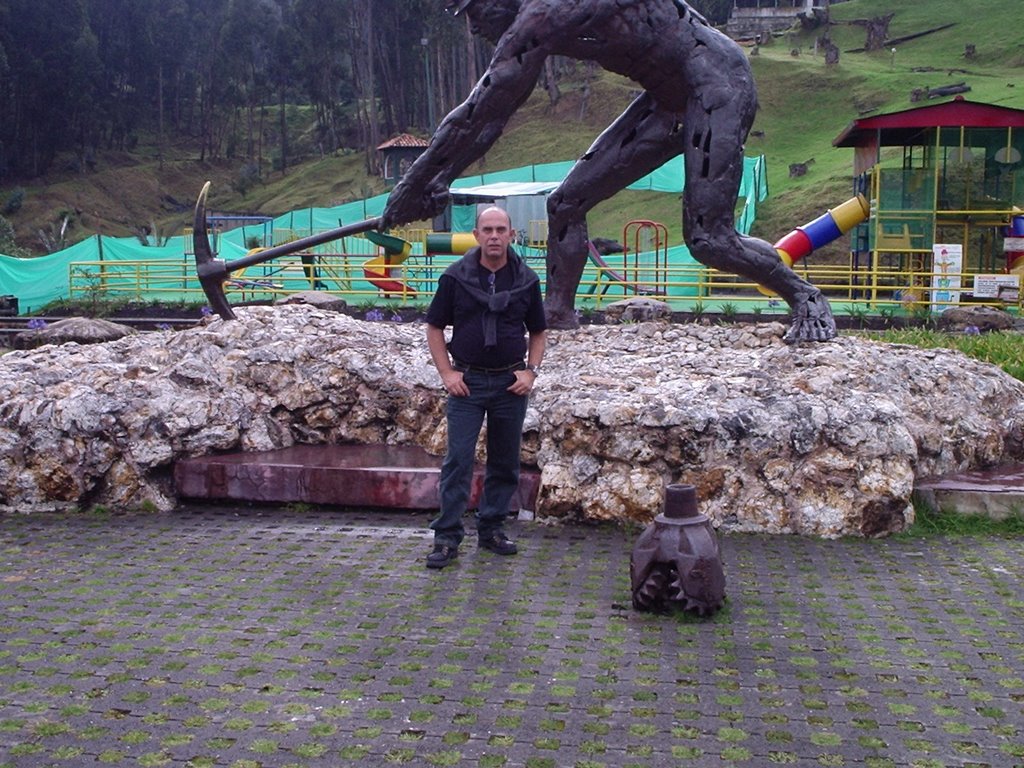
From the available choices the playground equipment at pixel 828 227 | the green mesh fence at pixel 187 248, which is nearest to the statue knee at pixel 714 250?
the playground equipment at pixel 828 227

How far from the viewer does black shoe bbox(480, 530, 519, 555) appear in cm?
478

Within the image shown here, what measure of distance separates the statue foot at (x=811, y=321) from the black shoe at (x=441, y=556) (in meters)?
2.59

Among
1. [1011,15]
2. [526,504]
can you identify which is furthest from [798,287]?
[1011,15]

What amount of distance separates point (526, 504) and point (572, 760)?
2542 mm

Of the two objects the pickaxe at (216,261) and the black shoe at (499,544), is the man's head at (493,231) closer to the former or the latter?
the black shoe at (499,544)

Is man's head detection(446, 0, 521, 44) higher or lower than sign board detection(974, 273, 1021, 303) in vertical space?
higher

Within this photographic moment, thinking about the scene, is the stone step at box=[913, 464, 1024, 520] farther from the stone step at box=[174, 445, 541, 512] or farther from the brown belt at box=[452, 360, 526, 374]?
the brown belt at box=[452, 360, 526, 374]

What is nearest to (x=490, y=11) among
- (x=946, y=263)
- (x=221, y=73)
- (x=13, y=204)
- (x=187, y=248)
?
(x=946, y=263)

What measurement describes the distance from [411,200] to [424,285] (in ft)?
45.9

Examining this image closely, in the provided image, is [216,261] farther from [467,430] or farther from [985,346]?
[985,346]

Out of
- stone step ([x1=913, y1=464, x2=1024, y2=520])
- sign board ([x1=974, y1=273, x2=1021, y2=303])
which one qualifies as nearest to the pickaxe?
stone step ([x1=913, y1=464, x2=1024, y2=520])

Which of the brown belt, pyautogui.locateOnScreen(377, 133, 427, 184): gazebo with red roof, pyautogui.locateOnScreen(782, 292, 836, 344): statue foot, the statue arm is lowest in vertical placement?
the brown belt

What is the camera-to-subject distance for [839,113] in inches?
1535

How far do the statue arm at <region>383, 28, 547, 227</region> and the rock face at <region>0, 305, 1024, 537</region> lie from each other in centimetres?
85
